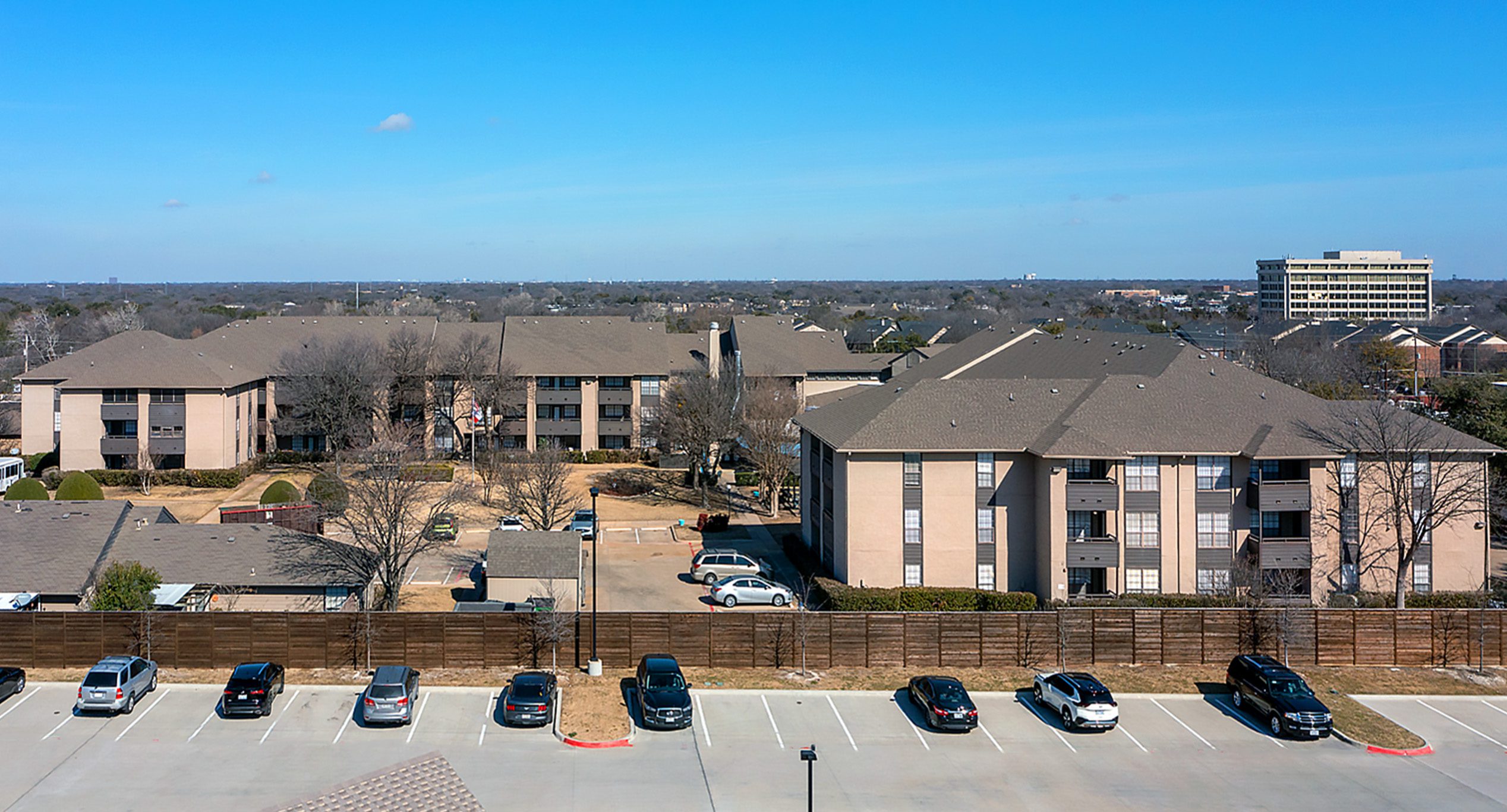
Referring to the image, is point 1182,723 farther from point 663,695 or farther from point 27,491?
point 27,491

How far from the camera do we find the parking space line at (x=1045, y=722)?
30.0 meters

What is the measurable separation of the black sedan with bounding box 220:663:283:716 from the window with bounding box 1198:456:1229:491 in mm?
33134

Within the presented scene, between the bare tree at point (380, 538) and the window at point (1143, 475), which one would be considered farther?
the window at point (1143, 475)

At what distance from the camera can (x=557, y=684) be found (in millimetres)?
33438

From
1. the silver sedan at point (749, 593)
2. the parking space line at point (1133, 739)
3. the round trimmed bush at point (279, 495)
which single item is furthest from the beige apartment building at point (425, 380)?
the parking space line at point (1133, 739)

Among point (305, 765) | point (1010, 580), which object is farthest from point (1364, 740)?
point (305, 765)

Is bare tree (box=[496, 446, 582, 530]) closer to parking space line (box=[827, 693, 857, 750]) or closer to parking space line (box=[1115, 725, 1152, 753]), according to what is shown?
parking space line (box=[827, 693, 857, 750])

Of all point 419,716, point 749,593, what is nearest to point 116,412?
point 749,593

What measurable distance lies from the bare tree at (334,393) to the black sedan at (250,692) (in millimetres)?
36423

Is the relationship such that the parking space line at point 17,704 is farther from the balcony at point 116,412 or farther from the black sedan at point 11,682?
the balcony at point 116,412

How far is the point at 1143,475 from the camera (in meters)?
42.4

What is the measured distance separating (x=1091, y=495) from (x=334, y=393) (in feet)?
159

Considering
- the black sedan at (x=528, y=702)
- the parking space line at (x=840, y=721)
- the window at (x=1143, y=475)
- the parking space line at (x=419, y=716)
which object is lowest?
the parking space line at (x=840, y=721)

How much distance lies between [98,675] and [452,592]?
15.7 metres
